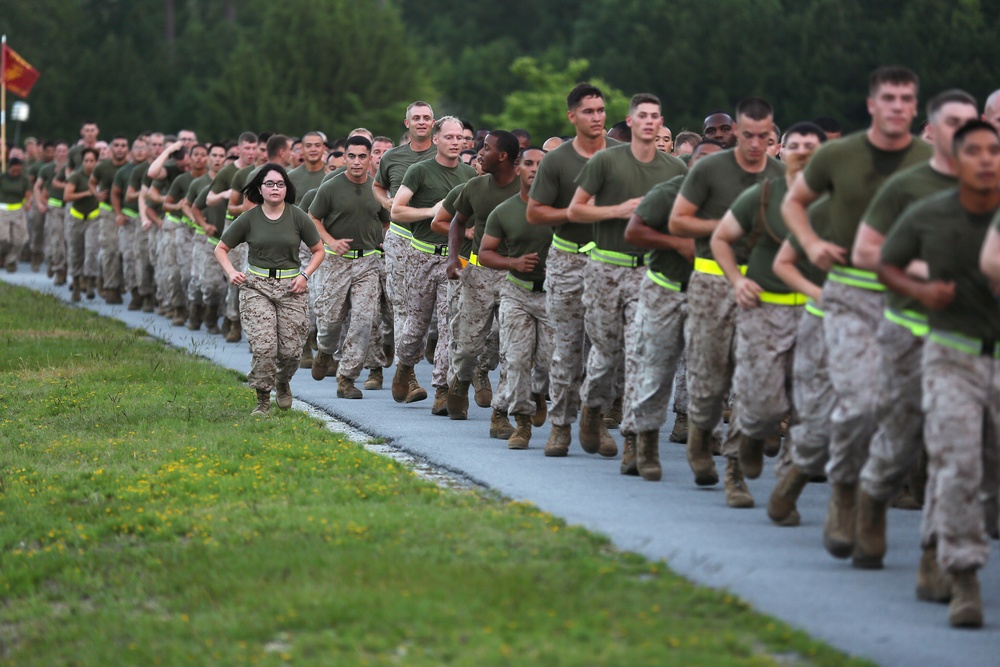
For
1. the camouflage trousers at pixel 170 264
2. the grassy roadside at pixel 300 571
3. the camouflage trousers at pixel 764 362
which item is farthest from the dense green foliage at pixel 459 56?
the camouflage trousers at pixel 764 362

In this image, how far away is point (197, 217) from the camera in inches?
918

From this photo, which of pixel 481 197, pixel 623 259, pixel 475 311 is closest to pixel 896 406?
pixel 623 259

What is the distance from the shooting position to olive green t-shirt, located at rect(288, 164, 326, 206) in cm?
2053

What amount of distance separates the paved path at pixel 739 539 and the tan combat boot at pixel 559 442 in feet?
0.30

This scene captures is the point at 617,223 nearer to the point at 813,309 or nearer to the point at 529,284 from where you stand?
the point at 529,284

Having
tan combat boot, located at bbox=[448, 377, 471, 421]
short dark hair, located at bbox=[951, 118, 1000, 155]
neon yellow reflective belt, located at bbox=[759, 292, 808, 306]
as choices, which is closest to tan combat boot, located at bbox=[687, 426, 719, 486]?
neon yellow reflective belt, located at bbox=[759, 292, 808, 306]

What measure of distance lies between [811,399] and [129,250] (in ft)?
63.1

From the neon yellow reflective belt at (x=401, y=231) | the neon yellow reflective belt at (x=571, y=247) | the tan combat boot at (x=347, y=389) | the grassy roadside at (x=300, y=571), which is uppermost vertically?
the neon yellow reflective belt at (x=401, y=231)

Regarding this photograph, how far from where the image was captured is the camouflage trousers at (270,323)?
585 inches

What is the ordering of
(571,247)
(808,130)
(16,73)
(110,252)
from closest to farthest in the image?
1. (808,130)
2. (571,247)
3. (110,252)
4. (16,73)

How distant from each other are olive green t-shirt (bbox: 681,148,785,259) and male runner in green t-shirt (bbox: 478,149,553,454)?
2487 mm

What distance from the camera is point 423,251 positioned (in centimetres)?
1695

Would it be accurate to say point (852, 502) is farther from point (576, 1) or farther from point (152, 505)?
point (576, 1)

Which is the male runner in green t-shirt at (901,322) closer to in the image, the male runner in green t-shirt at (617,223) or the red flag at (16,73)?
the male runner in green t-shirt at (617,223)
